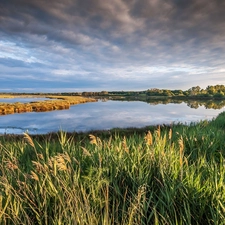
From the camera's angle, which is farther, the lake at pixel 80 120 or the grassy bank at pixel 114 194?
the lake at pixel 80 120

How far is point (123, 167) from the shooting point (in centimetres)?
434

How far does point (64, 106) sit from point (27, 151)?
205 ft

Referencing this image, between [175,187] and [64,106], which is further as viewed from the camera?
[64,106]

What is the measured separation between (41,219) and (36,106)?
202 ft

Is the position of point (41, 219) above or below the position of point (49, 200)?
below

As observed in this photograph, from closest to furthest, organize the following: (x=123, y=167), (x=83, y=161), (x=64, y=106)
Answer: (x=123, y=167), (x=83, y=161), (x=64, y=106)

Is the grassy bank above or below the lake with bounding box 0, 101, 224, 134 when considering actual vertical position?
above

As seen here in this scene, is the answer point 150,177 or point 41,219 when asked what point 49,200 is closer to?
point 41,219

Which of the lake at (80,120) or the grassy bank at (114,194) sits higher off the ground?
the grassy bank at (114,194)

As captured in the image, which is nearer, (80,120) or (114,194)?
(114,194)

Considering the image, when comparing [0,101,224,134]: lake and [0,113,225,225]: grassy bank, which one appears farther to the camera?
[0,101,224,134]: lake

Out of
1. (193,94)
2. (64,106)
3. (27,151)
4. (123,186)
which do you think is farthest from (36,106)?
(193,94)

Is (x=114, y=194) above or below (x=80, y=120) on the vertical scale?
above

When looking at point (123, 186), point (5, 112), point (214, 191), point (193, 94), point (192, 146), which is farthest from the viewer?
point (193, 94)
